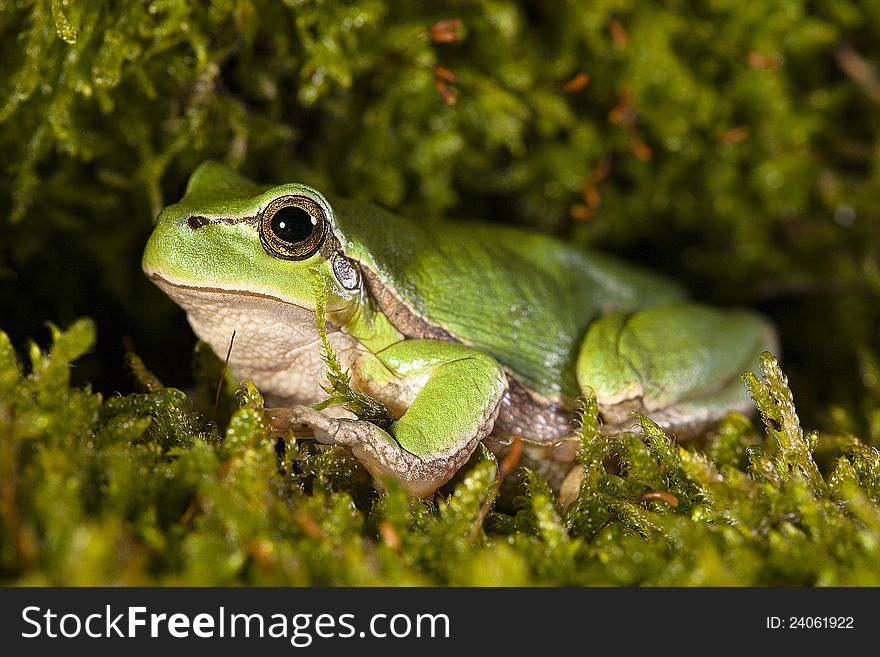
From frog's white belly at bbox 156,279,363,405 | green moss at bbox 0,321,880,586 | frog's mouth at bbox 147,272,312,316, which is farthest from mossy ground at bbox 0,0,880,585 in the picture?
frog's mouth at bbox 147,272,312,316

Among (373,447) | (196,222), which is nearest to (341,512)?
(373,447)

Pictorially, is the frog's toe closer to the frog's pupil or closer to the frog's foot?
the frog's foot

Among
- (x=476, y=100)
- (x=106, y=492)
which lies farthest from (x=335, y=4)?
(x=106, y=492)

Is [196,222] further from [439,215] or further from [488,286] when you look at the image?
[439,215]

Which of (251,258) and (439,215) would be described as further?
(439,215)

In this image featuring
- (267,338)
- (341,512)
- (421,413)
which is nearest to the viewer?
(341,512)

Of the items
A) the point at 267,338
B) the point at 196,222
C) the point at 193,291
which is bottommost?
the point at 267,338
